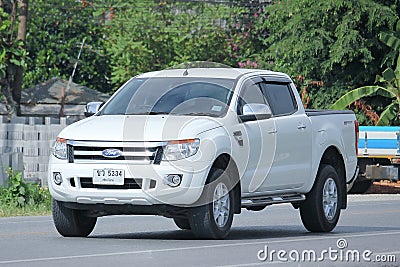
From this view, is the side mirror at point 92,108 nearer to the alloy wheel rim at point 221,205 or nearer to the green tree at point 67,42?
the alloy wheel rim at point 221,205

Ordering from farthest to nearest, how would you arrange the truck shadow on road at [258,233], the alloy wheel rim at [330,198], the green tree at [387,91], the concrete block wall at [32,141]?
1. the green tree at [387,91]
2. the concrete block wall at [32,141]
3. the alloy wheel rim at [330,198]
4. the truck shadow on road at [258,233]

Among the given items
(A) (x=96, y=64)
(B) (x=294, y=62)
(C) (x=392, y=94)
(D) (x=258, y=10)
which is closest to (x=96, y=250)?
(C) (x=392, y=94)

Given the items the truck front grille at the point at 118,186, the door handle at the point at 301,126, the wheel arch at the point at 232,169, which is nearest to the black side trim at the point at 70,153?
the truck front grille at the point at 118,186

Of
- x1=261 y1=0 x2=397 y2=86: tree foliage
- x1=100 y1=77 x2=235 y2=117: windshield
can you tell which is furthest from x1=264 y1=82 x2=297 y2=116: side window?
x1=261 y1=0 x2=397 y2=86: tree foliage

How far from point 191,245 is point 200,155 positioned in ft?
3.04

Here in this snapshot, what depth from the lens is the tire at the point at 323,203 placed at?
44.9ft

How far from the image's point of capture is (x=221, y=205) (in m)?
11.9

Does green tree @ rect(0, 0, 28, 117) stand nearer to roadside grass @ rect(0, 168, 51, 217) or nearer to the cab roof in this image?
roadside grass @ rect(0, 168, 51, 217)

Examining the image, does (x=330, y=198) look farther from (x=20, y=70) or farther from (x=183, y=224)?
(x=20, y=70)

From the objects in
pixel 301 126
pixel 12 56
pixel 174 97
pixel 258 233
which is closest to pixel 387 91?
pixel 12 56

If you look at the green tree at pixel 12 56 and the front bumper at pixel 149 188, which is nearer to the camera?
the front bumper at pixel 149 188

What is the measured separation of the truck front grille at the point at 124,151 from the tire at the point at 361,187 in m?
17.4

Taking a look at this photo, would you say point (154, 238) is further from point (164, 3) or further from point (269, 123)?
point (164, 3)

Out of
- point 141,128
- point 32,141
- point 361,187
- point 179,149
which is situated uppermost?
point 141,128
